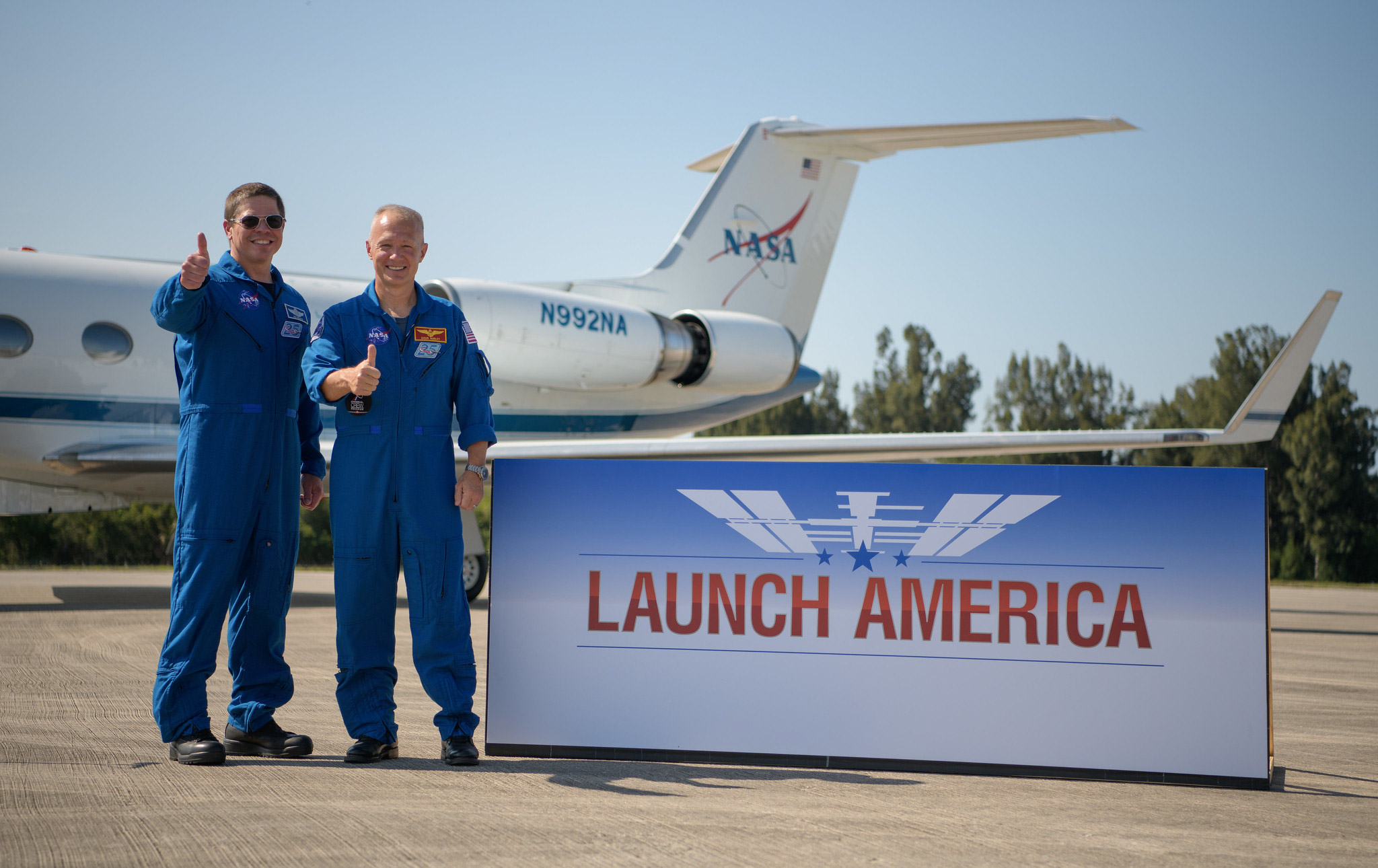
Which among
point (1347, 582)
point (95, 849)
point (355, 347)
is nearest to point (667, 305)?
point (355, 347)

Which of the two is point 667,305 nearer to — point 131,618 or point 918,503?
point 131,618

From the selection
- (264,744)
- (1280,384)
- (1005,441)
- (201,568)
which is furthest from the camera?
(1005,441)

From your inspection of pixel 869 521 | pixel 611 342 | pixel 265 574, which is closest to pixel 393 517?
pixel 265 574

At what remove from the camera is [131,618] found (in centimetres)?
951

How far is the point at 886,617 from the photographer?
391cm

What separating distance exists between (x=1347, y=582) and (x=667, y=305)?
27.9 meters

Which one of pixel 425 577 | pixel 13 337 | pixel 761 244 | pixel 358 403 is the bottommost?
pixel 425 577

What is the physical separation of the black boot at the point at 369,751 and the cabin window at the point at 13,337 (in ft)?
26.8

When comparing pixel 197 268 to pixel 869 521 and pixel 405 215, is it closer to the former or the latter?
pixel 405 215

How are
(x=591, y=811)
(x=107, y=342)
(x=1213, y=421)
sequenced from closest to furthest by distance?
(x=591, y=811)
(x=107, y=342)
(x=1213, y=421)

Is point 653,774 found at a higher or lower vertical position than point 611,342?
lower

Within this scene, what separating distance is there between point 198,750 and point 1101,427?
153 ft

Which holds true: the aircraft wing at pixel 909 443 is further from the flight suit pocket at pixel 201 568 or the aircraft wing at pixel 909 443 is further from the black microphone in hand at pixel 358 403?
the flight suit pocket at pixel 201 568

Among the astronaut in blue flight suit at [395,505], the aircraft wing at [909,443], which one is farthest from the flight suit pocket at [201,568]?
the aircraft wing at [909,443]
